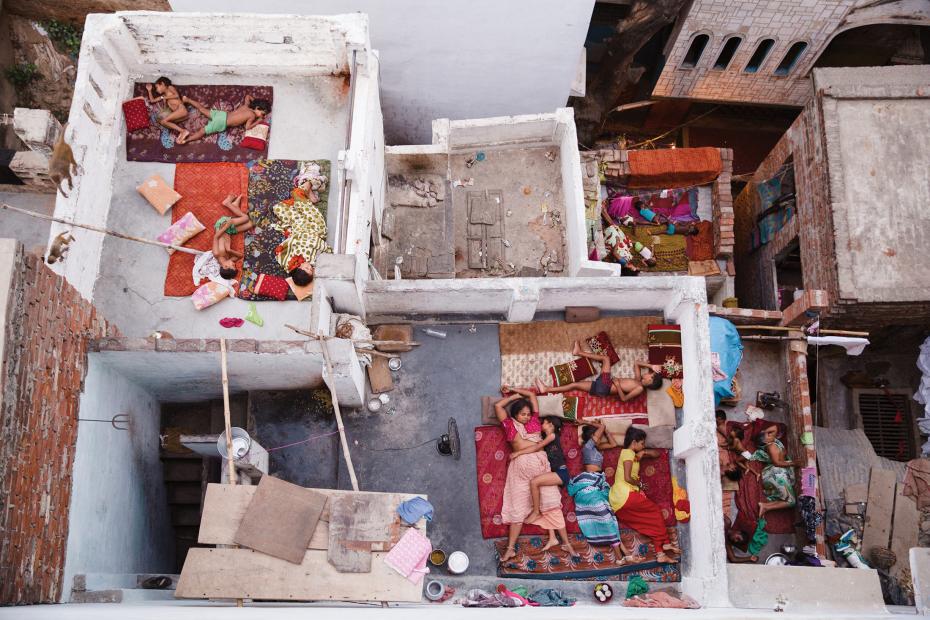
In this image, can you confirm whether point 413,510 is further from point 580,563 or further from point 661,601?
point 661,601

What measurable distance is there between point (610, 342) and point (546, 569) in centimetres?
324

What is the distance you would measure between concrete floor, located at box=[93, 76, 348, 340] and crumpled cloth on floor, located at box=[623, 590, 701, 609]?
5484 mm

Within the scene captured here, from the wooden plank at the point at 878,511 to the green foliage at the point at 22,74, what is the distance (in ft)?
59.3

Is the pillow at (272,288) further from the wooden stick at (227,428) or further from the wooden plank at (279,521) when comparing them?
the wooden plank at (279,521)

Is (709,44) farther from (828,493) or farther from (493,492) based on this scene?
(493,492)

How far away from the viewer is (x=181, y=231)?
9.79m

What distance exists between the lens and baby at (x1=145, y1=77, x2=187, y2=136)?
10.3 metres

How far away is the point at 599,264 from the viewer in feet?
36.7

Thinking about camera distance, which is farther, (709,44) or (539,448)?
(709,44)

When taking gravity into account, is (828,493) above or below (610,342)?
below

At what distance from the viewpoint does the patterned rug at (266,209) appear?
31.9ft

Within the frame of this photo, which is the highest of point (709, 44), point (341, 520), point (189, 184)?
point (709, 44)

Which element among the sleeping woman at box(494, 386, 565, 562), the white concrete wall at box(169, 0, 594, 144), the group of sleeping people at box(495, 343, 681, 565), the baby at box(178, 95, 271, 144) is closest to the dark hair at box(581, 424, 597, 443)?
the group of sleeping people at box(495, 343, 681, 565)

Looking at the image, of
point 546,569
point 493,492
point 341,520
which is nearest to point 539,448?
point 493,492
